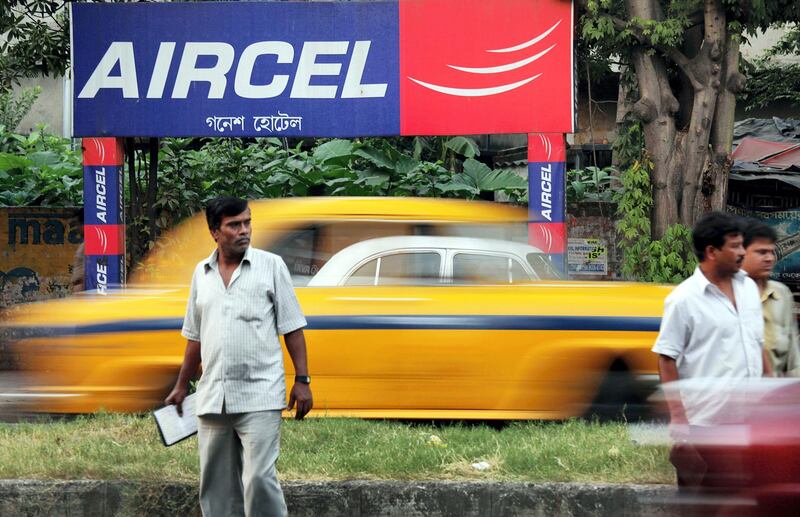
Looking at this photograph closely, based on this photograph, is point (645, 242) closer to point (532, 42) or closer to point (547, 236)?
point (547, 236)

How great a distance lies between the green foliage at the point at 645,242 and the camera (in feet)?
41.0

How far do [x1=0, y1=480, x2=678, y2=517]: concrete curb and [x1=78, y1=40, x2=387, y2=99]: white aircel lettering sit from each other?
671cm

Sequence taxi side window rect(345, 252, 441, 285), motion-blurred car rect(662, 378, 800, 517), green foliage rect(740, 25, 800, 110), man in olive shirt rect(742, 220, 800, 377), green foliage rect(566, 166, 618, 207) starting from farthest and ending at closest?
green foliage rect(740, 25, 800, 110), green foliage rect(566, 166, 618, 207), taxi side window rect(345, 252, 441, 285), man in olive shirt rect(742, 220, 800, 377), motion-blurred car rect(662, 378, 800, 517)

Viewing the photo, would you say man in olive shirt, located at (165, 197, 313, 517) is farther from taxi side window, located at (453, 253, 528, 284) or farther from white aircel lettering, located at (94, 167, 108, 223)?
white aircel lettering, located at (94, 167, 108, 223)

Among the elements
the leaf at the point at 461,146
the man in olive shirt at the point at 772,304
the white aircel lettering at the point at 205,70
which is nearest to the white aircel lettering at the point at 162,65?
the white aircel lettering at the point at 205,70

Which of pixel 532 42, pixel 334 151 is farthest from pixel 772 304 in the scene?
pixel 334 151

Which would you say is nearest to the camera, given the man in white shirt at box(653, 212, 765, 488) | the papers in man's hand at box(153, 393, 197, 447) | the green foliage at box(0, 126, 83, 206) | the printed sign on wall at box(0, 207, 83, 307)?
the man in white shirt at box(653, 212, 765, 488)

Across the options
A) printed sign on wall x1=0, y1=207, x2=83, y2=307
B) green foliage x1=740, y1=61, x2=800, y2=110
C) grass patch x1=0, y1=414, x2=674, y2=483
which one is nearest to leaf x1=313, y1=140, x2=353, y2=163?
printed sign on wall x1=0, y1=207, x2=83, y2=307

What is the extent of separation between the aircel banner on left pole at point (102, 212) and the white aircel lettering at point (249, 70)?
77cm

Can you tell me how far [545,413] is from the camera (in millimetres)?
7508

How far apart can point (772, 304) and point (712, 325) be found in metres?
0.95

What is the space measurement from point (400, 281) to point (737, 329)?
3.47 metres

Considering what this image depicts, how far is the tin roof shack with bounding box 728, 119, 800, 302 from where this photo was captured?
14.2 metres

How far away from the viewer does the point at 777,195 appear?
1502cm
